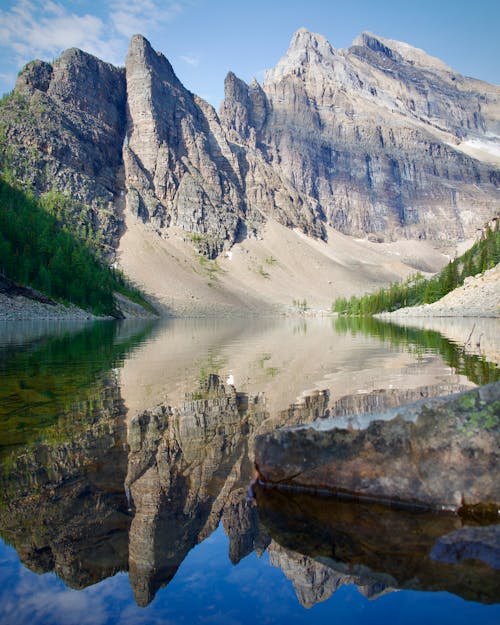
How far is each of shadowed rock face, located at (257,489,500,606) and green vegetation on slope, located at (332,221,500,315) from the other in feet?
319

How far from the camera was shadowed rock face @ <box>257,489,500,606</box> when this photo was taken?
16.3ft

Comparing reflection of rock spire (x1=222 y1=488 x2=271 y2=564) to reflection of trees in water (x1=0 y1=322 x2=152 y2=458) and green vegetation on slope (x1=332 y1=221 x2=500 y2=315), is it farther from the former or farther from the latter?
green vegetation on slope (x1=332 y1=221 x2=500 y2=315)

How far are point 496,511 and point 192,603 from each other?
4.29 meters

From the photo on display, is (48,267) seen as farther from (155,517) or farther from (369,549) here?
(369,549)

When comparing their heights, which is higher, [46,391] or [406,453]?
[406,453]

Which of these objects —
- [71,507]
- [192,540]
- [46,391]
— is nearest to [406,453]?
[192,540]

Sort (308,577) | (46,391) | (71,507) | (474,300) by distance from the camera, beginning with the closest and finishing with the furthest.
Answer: (308,577) → (71,507) → (46,391) → (474,300)

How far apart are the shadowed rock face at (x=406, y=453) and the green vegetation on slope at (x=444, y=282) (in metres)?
96.0

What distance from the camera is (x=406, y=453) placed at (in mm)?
7027

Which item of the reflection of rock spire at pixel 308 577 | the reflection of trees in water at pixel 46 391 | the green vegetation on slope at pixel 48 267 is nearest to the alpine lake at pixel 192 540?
the reflection of rock spire at pixel 308 577

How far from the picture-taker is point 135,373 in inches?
796

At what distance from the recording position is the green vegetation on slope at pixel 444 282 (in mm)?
97000

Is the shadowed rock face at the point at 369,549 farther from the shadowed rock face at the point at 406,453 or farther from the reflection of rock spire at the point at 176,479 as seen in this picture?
the reflection of rock spire at the point at 176,479

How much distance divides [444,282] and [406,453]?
106 metres
